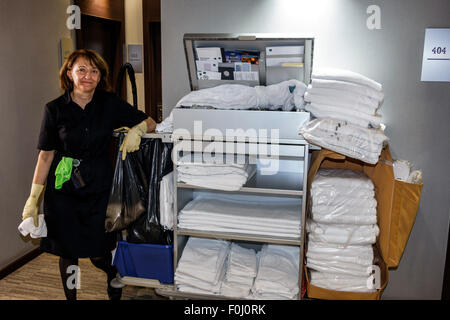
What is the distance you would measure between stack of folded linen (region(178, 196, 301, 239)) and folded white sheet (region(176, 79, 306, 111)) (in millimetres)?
554

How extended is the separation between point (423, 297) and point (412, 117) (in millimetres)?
1064

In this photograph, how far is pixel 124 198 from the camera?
2031 millimetres

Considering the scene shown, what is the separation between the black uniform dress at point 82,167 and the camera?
203 centimetres

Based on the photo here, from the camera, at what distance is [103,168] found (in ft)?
6.94

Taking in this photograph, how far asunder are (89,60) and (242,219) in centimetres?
118

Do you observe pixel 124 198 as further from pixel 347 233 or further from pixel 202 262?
pixel 347 233

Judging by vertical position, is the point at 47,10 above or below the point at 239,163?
above

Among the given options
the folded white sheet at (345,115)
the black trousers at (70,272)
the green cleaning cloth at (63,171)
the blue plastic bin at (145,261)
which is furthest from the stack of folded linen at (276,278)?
the green cleaning cloth at (63,171)

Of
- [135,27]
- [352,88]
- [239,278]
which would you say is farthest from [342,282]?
[135,27]

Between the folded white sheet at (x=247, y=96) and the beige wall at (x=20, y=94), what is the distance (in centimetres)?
151

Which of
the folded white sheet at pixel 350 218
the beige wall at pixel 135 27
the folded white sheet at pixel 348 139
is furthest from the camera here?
the beige wall at pixel 135 27

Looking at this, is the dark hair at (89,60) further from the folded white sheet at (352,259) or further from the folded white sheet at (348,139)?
the folded white sheet at (352,259)
